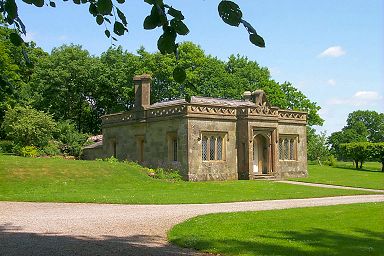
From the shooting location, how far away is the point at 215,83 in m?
54.6

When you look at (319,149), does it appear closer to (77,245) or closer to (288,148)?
(288,148)

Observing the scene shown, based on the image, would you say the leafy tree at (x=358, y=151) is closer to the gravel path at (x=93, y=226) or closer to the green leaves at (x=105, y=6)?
the gravel path at (x=93, y=226)

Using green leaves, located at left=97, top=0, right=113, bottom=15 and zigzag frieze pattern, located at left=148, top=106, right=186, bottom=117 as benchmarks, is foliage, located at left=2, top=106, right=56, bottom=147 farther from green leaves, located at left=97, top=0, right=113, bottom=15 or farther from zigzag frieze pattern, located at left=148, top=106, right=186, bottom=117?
green leaves, located at left=97, top=0, right=113, bottom=15

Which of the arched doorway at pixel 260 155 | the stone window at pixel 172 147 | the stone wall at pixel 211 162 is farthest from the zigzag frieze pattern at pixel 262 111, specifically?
the stone window at pixel 172 147

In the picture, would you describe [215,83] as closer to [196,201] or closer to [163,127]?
[163,127]

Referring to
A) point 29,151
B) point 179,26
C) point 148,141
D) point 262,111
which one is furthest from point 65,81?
point 179,26

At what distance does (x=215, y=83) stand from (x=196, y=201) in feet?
123

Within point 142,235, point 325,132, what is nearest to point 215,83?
point 325,132

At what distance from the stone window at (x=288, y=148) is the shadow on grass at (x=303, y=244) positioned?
2384cm

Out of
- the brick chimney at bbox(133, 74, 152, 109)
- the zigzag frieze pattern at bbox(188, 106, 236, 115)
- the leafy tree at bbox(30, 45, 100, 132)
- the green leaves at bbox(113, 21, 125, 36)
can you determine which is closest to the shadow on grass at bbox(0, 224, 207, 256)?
the green leaves at bbox(113, 21, 125, 36)

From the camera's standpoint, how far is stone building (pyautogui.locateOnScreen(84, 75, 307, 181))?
29.3 m

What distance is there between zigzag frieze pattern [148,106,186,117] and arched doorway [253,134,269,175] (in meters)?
6.19

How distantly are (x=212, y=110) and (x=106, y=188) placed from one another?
30.7 ft

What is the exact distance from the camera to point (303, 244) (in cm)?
922
